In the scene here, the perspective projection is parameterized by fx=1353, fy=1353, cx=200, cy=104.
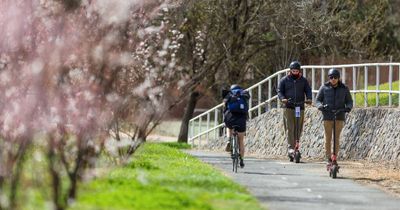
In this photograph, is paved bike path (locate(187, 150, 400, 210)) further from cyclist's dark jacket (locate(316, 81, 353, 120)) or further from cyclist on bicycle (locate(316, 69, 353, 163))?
cyclist's dark jacket (locate(316, 81, 353, 120))

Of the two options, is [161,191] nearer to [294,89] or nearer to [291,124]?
[294,89]

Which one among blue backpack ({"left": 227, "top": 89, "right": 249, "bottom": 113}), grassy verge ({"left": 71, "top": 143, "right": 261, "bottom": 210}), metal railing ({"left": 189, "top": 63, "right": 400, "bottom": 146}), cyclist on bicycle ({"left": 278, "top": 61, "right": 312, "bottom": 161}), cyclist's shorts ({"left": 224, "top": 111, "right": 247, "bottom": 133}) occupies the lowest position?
grassy verge ({"left": 71, "top": 143, "right": 261, "bottom": 210})

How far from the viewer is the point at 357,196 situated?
16844 mm

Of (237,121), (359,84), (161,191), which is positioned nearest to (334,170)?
(237,121)

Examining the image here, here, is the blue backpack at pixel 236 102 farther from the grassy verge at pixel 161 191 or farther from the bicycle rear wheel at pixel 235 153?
the grassy verge at pixel 161 191

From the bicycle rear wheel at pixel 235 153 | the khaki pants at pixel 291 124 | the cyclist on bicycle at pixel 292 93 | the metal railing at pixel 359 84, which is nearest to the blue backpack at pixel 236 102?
the bicycle rear wheel at pixel 235 153

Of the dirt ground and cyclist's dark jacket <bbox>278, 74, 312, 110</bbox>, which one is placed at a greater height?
cyclist's dark jacket <bbox>278, 74, 312, 110</bbox>

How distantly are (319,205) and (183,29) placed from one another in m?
28.7

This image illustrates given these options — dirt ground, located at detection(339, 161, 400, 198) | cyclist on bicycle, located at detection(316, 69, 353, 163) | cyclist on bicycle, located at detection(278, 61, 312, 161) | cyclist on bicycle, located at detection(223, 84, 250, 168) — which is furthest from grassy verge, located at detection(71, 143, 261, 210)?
cyclist on bicycle, located at detection(278, 61, 312, 161)

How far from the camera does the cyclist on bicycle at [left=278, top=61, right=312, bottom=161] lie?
82.0 feet

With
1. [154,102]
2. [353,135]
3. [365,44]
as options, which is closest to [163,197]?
[154,102]

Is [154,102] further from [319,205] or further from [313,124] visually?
[313,124]

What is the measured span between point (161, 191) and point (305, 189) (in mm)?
3118

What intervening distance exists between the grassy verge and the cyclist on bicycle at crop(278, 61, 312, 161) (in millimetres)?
5245
